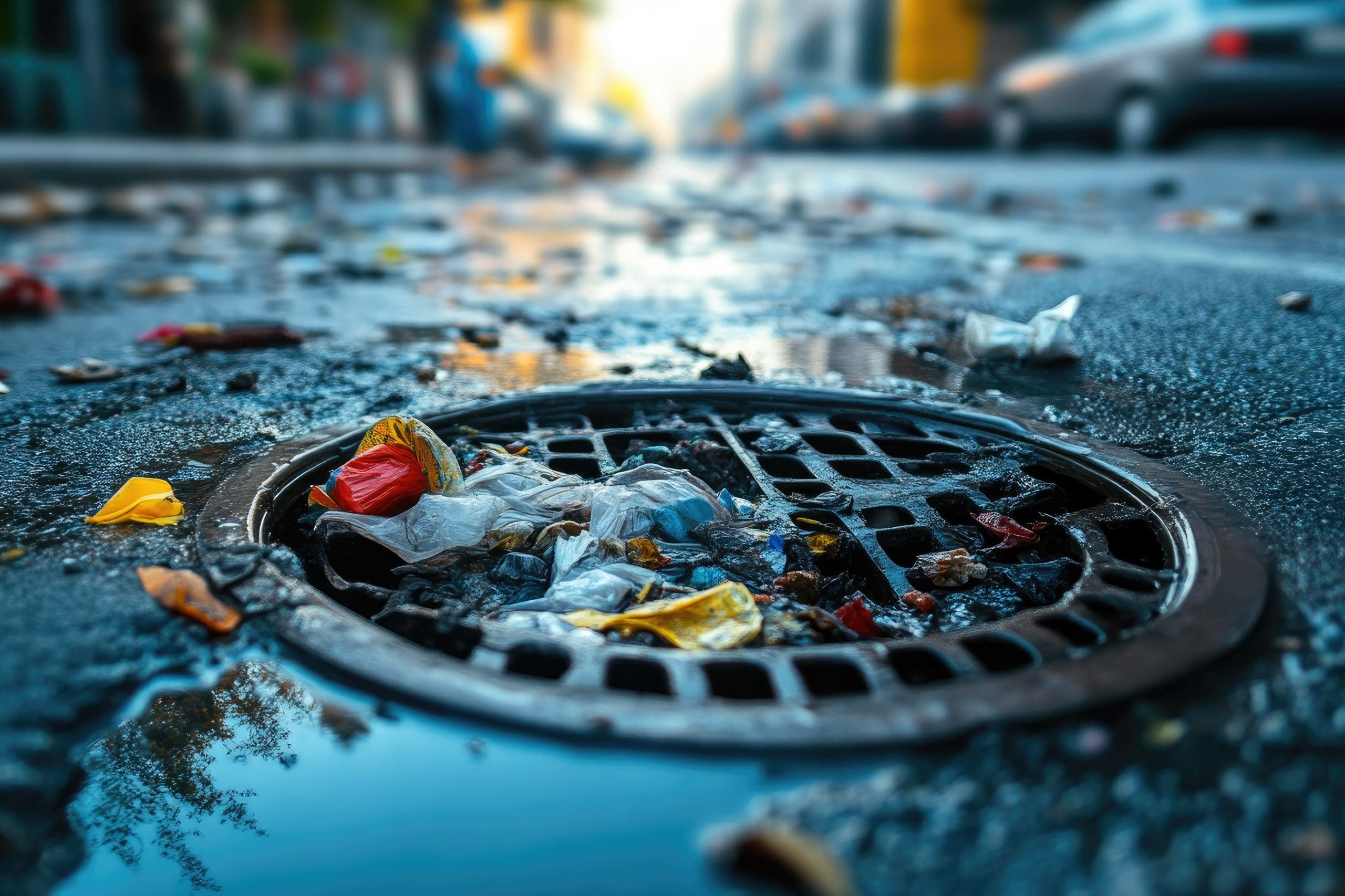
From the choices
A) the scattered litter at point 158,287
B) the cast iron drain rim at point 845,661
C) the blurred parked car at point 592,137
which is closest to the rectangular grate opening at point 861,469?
the cast iron drain rim at point 845,661

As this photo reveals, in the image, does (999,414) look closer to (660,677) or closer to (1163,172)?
(660,677)

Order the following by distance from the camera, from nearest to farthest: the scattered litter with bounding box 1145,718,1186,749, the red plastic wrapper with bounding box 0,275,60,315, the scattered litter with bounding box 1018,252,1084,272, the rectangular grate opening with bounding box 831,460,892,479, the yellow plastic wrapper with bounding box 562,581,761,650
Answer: the scattered litter with bounding box 1145,718,1186,749
the yellow plastic wrapper with bounding box 562,581,761,650
the rectangular grate opening with bounding box 831,460,892,479
the red plastic wrapper with bounding box 0,275,60,315
the scattered litter with bounding box 1018,252,1084,272

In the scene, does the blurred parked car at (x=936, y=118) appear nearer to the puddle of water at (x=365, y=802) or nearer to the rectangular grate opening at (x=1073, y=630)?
the rectangular grate opening at (x=1073, y=630)

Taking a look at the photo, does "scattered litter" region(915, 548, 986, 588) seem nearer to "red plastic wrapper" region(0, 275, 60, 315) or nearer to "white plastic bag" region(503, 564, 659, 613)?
"white plastic bag" region(503, 564, 659, 613)

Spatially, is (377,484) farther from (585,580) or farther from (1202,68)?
(1202,68)

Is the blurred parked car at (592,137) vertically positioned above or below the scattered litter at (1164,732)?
above

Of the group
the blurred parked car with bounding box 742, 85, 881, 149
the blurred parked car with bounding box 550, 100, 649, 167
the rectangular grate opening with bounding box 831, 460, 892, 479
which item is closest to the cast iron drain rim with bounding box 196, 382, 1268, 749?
the rectangular grate opening with bounding box 831, 460, 892, 479
